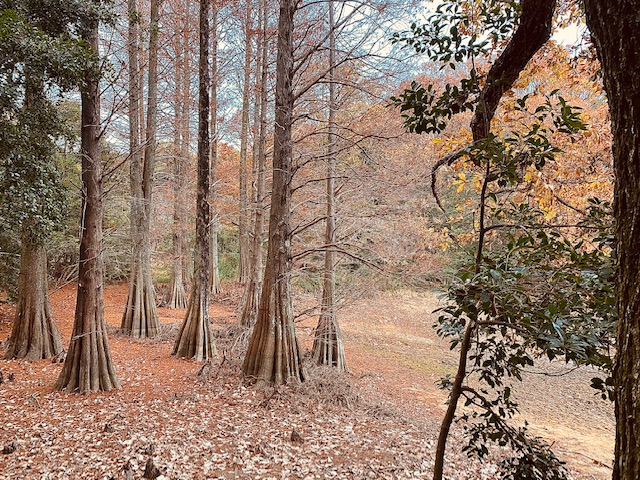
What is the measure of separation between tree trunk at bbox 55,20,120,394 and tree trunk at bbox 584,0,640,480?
228 inches

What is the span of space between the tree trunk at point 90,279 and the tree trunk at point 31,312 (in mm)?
2081

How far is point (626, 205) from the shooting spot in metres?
1.22

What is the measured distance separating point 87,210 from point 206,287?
3.04 meters

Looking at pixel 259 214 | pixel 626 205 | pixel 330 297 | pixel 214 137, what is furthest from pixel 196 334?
pixel 626 205

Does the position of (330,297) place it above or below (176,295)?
above

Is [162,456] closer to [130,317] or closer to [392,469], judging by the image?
[392,469]

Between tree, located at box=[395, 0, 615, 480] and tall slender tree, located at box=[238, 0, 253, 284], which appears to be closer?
tree, located at box=[395, 0, 615, 480]

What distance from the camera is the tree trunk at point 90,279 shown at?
5.42m

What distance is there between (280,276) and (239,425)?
7.17 ft

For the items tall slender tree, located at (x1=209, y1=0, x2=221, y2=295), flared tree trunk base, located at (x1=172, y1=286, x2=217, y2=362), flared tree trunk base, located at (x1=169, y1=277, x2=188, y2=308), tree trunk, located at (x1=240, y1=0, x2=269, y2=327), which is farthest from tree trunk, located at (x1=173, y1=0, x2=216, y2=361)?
flared tree trunk base, located at (x1=169, y1=277, x2=188, y2=308)

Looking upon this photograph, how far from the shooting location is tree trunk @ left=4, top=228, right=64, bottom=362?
711 cm

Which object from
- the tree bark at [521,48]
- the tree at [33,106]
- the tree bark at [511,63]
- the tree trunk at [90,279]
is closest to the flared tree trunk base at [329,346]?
the tree trunk at [90,279]

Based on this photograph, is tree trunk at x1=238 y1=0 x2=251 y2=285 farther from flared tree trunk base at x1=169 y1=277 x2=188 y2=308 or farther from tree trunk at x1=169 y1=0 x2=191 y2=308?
flared tree trunk base at x1=169 y1=277 x2=188 y2=308

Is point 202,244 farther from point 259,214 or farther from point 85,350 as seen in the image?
point 85,350
